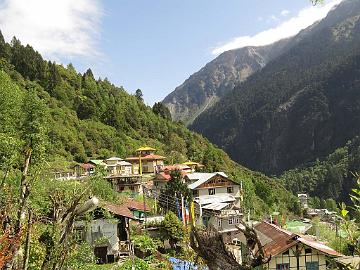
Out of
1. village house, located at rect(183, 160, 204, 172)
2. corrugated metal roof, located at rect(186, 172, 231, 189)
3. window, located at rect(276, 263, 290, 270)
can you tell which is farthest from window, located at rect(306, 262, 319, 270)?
village house, located at rect(183, 160, 204, 172)

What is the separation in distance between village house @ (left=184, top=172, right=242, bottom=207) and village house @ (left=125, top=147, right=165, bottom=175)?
51.2 ft

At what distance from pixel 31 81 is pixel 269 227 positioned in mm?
72624

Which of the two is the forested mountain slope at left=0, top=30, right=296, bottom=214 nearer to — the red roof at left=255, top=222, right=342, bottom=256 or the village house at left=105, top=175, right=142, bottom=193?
the village house at left=105, top=175, right=142, bottom=193

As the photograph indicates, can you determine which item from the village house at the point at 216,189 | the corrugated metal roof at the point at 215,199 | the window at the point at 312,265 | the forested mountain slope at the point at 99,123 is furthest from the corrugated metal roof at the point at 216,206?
the window at the point at 312,265

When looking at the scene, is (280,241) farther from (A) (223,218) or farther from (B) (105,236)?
(A) (223,218)

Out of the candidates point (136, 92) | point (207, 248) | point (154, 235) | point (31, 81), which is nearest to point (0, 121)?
point (154, 235)

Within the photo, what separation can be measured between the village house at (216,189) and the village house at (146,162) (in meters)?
15.6

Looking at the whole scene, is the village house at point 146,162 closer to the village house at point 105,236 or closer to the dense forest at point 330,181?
the village house at point 105,236

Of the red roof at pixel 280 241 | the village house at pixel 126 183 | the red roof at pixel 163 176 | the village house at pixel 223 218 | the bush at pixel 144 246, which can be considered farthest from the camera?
the red roof at pixel 163 176

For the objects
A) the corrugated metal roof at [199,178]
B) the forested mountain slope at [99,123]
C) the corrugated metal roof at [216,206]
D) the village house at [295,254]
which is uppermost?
the forested mountain slope at [99,123]

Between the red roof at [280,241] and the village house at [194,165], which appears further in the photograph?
the village house at [194,165]

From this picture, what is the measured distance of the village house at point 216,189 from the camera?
175 ft

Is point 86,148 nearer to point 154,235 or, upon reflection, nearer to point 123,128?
point 123,128

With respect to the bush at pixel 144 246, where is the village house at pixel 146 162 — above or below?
above
